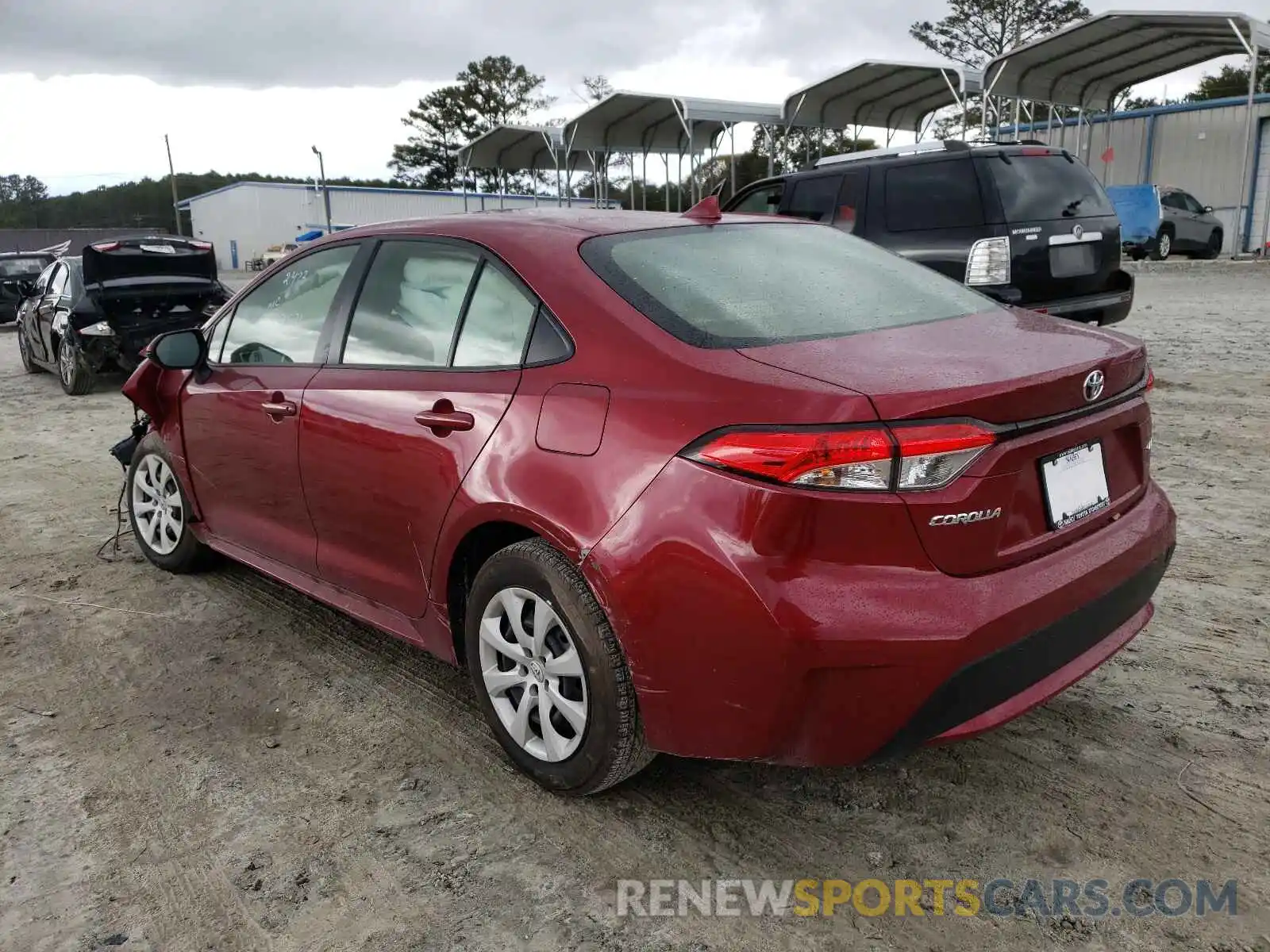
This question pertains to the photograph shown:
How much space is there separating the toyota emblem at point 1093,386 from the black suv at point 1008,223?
4.65 meters

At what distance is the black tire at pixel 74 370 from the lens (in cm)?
999

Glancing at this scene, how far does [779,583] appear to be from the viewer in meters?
2.05

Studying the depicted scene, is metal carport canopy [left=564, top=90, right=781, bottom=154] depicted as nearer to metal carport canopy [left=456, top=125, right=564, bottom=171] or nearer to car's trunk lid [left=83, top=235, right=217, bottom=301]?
metal carport canopy [left=456, top=125, right=564, bottom=171]

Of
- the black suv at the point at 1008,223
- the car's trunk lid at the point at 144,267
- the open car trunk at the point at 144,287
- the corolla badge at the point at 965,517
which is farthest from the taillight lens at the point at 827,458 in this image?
the car's trunk lid at the point at 144,267

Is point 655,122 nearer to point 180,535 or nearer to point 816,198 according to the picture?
point 816,198

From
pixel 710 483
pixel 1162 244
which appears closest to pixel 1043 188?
pixel 710 483

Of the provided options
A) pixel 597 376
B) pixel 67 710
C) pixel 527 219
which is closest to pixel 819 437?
pixel 597 376

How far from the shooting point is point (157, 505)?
451 centimetres

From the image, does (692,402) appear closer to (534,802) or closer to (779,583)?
(779,583)

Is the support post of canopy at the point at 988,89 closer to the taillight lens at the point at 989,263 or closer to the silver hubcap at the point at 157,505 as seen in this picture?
the taillight lens at the point at 989,263

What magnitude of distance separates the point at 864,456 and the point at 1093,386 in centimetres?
74

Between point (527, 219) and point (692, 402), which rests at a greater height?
point (527, 219)

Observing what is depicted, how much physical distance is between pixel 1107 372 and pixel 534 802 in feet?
6.07

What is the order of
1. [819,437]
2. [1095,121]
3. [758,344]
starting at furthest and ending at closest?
1. [1095,121]
2. [758,344]
3. [819,437]
